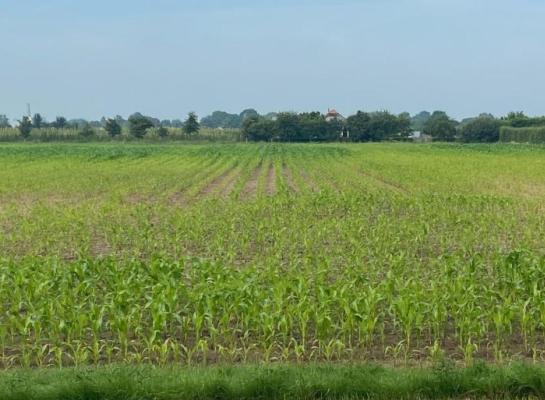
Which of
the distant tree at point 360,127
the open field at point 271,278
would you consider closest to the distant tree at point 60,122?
the distant tree at point 360,127

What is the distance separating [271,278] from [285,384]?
119 inches

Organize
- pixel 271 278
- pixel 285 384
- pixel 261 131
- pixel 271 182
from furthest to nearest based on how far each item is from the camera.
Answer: pixel 261 131, pixel 271 182, pixel 271 278, pixel 285 384

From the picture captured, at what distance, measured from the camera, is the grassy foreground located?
5.29 metres

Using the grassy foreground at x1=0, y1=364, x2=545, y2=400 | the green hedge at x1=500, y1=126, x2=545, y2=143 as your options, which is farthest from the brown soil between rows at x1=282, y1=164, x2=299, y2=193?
the green hedge at x1=500, y1=126, x2=545, y2=143

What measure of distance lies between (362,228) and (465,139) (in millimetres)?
88452

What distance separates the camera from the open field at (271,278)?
22.1 feet

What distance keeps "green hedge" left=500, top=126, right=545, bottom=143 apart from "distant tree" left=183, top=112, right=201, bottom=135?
43.3 metres

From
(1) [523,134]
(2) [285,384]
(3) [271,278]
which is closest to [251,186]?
(3) [271,278]

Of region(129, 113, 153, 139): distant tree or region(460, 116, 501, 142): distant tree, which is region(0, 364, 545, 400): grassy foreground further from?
region(129, 113, 153, 139): distant tree

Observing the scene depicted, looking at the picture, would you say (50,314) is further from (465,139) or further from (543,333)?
(465,139)

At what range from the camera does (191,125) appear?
103 meters

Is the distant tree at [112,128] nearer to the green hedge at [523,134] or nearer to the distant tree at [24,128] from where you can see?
the distant tree at [24,128]

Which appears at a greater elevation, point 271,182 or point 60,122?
point 60,122

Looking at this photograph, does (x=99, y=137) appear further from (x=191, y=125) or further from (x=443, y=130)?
(x=443, y=130)
